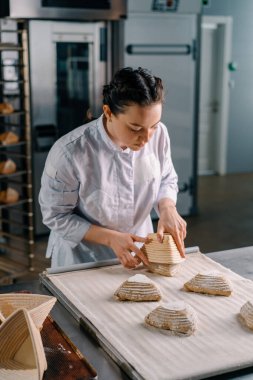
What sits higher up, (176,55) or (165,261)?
(176,55)

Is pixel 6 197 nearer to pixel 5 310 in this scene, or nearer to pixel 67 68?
pixel 67 68

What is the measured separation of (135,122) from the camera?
183cm

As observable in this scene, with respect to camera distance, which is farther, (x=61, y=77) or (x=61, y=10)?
(x=61, y=77)

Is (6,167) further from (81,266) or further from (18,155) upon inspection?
(81,266)

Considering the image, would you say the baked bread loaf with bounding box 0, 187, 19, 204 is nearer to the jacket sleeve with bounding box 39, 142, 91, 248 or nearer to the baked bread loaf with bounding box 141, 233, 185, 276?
the jacket sleeve with bounding box 39, 142, 91, 248

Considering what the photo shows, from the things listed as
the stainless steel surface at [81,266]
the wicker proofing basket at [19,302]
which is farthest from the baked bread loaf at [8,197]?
the wicker proofing basket at [19,302]

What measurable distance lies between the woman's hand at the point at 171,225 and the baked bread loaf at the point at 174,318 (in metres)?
0.41

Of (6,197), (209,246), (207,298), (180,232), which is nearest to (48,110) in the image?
(6,197)

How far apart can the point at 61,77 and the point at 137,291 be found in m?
3.70

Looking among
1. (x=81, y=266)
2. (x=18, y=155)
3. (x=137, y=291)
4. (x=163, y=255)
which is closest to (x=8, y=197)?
(x=18, y=155)

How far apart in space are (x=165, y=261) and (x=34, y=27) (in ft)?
11.2

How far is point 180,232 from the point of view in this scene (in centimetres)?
207

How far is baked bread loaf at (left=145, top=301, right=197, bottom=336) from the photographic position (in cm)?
153

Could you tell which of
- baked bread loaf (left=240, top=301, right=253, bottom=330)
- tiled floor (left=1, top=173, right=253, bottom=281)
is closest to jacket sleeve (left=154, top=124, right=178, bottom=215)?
baked bread loaf (left=240, top=301, right=253, bottom=330)
